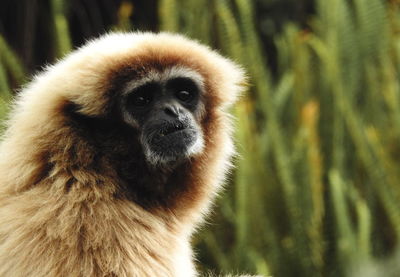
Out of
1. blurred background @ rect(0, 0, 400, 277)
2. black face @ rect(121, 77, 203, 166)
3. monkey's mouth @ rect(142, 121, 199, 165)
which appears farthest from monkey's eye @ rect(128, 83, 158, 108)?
blurred background @ rect(0, 0, 400, 277)

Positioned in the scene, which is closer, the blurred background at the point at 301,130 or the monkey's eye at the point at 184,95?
the monkey's eye at the point at 184,95

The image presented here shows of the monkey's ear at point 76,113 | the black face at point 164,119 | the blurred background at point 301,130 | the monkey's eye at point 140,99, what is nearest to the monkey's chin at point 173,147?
the black face at point 164,119

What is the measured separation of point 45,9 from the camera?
6.21 m

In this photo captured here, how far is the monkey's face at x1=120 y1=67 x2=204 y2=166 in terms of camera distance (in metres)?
3.30

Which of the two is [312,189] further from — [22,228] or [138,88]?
[22,228]

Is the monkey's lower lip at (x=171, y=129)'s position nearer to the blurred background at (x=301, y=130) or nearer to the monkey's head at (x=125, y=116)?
the monkey's head at (x=125, y=116)

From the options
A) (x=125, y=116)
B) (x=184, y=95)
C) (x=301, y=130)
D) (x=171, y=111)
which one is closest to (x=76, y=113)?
(x=125, y=116)

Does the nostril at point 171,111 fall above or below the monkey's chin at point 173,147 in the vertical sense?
above

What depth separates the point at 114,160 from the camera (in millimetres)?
3182

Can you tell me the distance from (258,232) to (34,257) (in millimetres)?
2383

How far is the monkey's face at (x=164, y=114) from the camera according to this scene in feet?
10.8

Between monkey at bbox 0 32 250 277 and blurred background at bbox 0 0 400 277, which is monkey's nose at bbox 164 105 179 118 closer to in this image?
monkey at bbox 0 32 250 277

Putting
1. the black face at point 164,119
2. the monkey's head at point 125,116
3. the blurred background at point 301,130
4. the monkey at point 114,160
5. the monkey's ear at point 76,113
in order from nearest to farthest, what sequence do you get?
the monkey at point 114,160, the monkey's head at point 125,116, the monkey's ear at point 76,113, the black face at point 164,119, the blurred background at point 301,130

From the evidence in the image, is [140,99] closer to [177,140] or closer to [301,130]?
[177,140]
